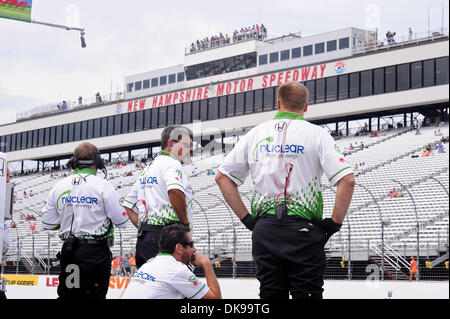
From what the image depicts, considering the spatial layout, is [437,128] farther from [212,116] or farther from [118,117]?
[118,117]

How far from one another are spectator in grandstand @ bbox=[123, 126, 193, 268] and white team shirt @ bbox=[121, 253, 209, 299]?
3.55ft

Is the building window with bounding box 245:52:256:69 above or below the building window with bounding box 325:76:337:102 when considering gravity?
above

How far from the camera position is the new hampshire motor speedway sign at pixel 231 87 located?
143 feet

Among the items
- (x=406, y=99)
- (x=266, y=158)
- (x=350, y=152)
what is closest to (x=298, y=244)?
(x=266, y=158)

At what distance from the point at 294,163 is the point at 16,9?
33.5 ft

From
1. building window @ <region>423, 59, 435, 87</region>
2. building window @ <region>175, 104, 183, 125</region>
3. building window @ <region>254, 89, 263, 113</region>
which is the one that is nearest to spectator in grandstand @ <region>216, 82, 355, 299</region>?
building window @ <region>423, 59, 435, 87</region>

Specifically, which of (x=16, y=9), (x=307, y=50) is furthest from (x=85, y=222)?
(x=307, y=50)

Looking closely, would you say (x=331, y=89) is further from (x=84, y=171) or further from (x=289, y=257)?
(x=289, y=257)

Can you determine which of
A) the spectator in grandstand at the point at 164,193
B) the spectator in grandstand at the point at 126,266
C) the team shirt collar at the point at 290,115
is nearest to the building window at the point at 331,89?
the spectator in grandstand at the point at 126,266

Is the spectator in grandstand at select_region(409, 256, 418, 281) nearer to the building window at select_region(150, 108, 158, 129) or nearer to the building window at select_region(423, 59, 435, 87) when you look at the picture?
the building window at select_region(423, 59, 435, 87)

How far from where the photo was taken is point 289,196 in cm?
461

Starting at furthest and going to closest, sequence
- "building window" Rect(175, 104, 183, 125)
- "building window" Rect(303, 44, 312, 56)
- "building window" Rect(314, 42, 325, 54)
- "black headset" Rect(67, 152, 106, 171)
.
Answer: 1. "building window" Rect(175, 104, 183, 125)
2. "building window" Rect(303, 44, 312, 56)
3. "building window" Rect(314, 42, 325, 54)
4. "black headset" Rect(67, 152, 106, 171)

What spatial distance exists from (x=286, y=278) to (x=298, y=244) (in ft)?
0.85

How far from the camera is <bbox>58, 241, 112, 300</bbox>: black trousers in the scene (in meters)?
6.79
